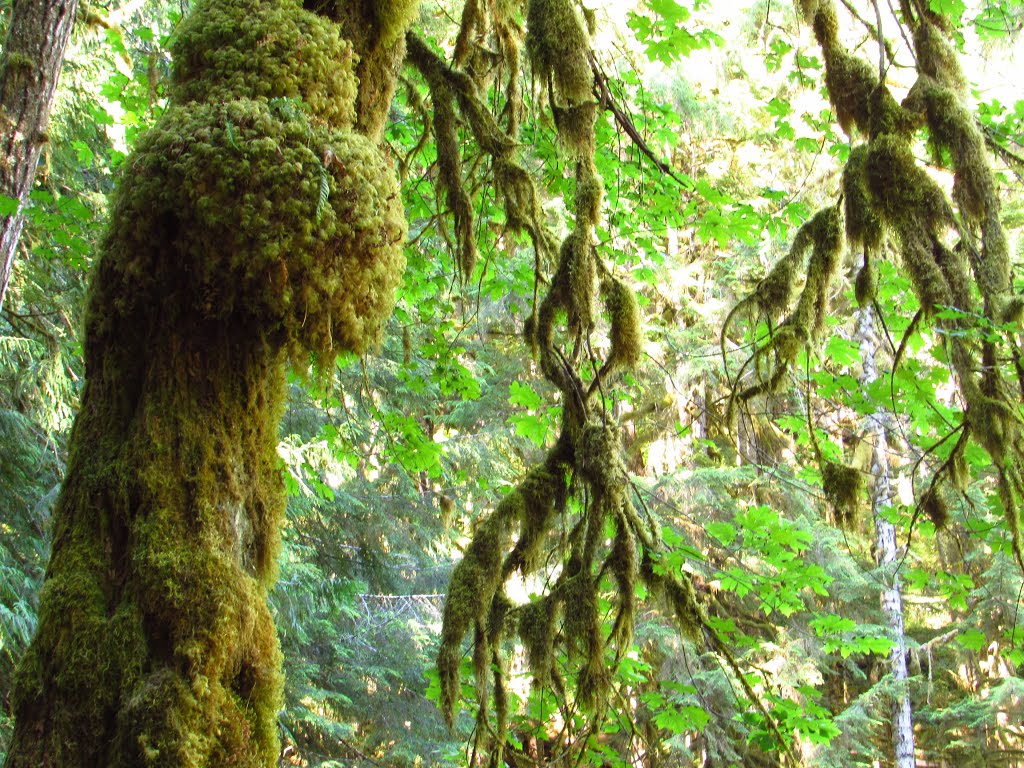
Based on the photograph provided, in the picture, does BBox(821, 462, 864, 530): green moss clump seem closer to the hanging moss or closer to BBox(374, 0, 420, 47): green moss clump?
the hanging moss

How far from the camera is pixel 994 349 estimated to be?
2.59m

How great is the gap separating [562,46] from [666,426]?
362 inches

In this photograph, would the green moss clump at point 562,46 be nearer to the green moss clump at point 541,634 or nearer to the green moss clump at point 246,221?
the green moss clump at point 246,221

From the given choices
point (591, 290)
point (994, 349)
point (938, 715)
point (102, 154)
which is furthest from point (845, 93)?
point (938, 715)

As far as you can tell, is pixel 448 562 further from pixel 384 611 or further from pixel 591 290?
pixel 591 290

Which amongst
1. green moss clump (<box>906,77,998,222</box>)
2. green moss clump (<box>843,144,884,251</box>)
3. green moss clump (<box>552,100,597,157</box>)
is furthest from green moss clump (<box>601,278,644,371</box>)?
green moss clump (<box>906,77,998,222</box>)

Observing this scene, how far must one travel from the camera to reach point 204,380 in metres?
1.63

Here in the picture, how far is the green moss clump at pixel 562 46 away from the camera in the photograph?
9.22 ft

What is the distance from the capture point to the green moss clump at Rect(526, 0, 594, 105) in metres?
2.81

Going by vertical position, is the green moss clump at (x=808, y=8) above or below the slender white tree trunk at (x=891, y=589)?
above

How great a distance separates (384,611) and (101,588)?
11.0m

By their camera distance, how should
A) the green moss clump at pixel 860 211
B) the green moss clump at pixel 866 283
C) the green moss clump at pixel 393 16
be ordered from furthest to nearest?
the green moss clump at pixel 866 283 < the green moss clump at pixel 860 211 < the green moss clump at pixel 393 16

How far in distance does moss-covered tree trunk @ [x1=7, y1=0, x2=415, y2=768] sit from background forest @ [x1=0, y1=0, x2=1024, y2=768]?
0.47 meters

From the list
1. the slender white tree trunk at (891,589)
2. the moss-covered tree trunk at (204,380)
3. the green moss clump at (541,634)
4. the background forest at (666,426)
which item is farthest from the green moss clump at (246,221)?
the slender white tree trunk at (891,589)
